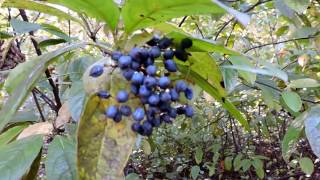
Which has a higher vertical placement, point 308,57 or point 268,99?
point 308,57

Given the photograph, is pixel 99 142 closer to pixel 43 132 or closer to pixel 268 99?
pixel 43 132

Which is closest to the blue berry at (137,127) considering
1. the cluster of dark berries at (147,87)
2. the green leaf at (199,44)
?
the cluster of dark berries at (147,87)

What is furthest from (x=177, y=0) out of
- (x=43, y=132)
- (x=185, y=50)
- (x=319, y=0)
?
(x=319, y=0)

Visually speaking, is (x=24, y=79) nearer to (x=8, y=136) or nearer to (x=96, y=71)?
(x=96, y=71)

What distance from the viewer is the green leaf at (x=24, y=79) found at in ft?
1.88

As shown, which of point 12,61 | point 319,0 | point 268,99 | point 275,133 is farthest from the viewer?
point 275,133

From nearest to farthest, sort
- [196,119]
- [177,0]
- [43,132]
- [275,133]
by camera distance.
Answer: [177,0], [43,132], [196,119], [275,133]

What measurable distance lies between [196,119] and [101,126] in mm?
1764

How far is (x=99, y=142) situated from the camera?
549mm

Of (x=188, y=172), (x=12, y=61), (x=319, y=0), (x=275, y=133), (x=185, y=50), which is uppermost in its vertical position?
(x=319, y=0)

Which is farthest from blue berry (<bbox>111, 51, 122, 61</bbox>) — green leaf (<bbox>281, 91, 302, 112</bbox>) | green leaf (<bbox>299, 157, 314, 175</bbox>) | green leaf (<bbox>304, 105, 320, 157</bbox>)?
green leaf (<bbox>299, 157, 314, 175</bbox>)

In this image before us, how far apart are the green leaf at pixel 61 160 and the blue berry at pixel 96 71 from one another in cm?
25

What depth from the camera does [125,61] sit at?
20.1 inches

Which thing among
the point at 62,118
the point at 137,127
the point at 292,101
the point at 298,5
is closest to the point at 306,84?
the point at 292,101
